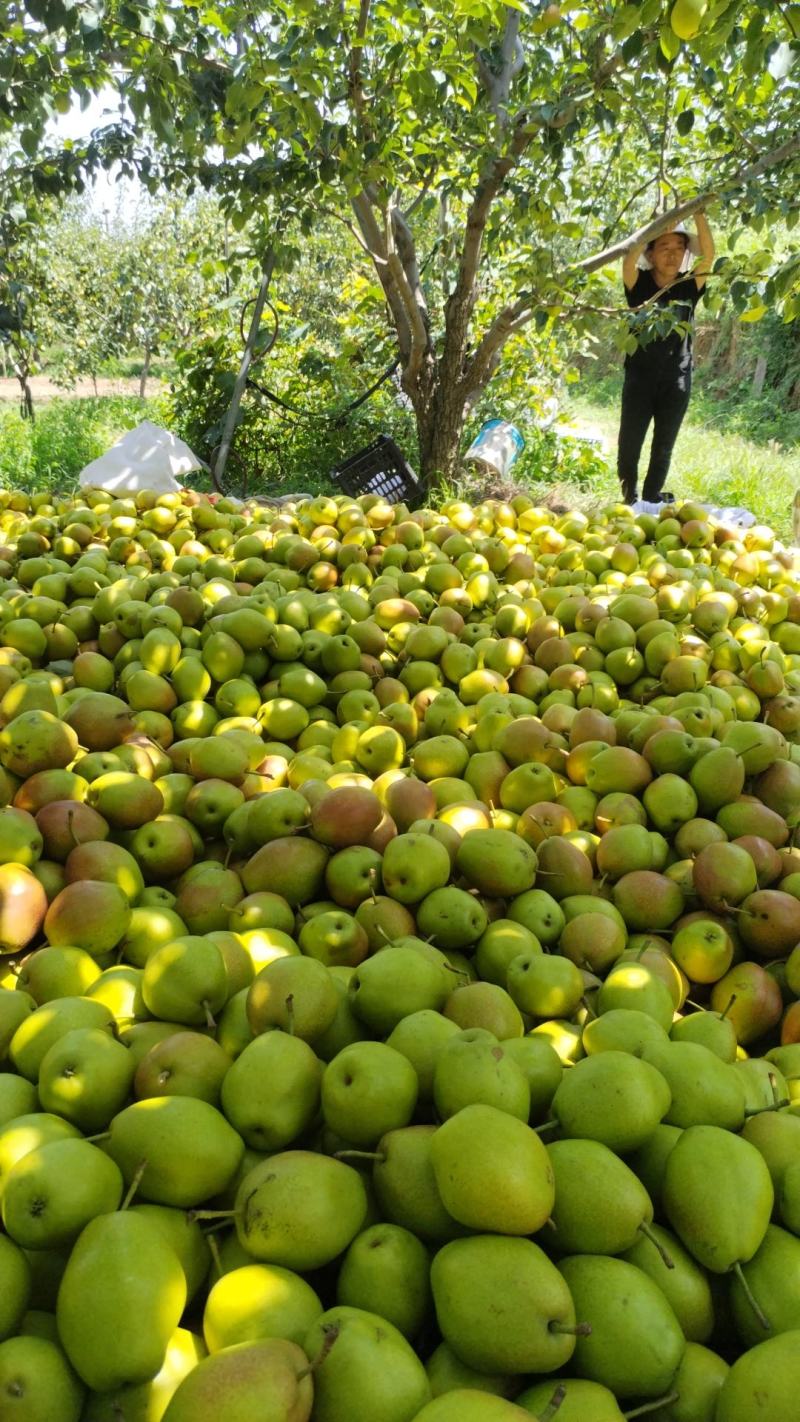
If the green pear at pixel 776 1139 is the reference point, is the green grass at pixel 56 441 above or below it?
above

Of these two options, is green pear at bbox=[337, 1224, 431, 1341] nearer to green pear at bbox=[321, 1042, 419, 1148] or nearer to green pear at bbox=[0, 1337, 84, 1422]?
green pear at bbox=[321, 1042, 419, 1148]

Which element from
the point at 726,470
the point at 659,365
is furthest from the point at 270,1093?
the point at 726,470

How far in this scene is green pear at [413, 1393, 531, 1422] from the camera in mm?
992

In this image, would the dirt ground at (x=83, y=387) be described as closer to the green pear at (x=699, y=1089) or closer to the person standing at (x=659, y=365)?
the person standing at (x=659, y=365)

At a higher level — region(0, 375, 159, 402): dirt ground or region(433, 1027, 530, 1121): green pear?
region(0, 375, 159, 402): dirt ground

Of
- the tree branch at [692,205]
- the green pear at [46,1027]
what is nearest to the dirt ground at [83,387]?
the tree branch at [692,205]

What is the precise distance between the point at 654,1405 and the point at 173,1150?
0.76 metres

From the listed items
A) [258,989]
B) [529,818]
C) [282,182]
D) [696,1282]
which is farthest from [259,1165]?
[282,182]

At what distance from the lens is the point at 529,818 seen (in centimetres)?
259

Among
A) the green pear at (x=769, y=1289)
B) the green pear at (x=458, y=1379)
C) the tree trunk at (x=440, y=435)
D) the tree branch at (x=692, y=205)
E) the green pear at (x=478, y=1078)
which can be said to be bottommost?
the green pear at (x=458, y=1379)

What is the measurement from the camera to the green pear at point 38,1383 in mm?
1090

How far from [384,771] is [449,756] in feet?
0.76

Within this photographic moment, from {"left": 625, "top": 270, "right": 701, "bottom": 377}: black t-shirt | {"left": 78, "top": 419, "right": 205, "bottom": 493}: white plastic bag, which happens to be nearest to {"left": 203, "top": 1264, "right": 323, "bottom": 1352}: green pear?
{"left": 78, "top": 419, "right": 205, "bottom": 493}: white plastic bag

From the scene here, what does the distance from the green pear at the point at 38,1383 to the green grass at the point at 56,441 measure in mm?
8697
